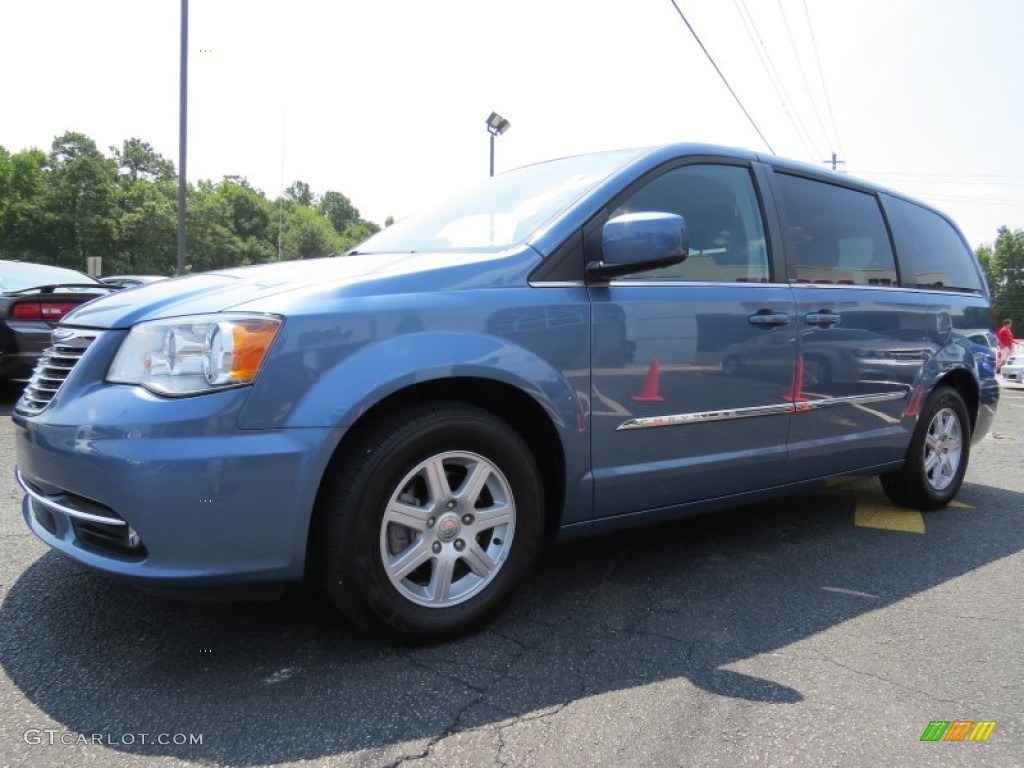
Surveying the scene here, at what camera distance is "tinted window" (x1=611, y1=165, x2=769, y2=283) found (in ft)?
9.36

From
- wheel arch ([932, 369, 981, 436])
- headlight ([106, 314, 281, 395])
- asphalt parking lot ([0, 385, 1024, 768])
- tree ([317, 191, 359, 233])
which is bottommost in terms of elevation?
asphalt parking lot ([0, 385, 1024, 768])

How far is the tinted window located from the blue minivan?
1 centimetres

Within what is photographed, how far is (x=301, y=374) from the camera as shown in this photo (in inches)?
78.2

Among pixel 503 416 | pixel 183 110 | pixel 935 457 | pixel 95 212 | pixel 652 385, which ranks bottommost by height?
pixel 935 457

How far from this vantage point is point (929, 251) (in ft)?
14.0

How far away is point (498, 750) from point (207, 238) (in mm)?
70922

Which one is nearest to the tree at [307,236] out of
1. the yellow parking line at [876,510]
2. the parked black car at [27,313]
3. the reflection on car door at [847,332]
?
the parked black car at [27,313]

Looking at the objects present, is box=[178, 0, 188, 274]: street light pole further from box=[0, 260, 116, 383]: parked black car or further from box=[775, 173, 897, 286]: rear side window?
box=[775, 173, 897, 286]: rear side window

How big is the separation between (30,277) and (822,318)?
6.71 metres

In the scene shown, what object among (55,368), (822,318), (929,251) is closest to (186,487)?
(55,368)

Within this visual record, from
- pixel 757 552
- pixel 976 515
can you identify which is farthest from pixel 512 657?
pixel 976 515

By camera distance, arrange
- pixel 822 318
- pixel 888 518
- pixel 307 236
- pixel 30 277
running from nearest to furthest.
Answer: pixel 822 318, pixel 888 518, pixel 30 277, pixel 307 236

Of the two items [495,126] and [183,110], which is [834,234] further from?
[183,110]

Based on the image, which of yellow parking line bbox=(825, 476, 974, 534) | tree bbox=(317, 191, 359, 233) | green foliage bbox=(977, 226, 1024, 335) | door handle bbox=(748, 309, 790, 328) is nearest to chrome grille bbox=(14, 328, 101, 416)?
door handle bbox=(748, 309, 790, 328)
